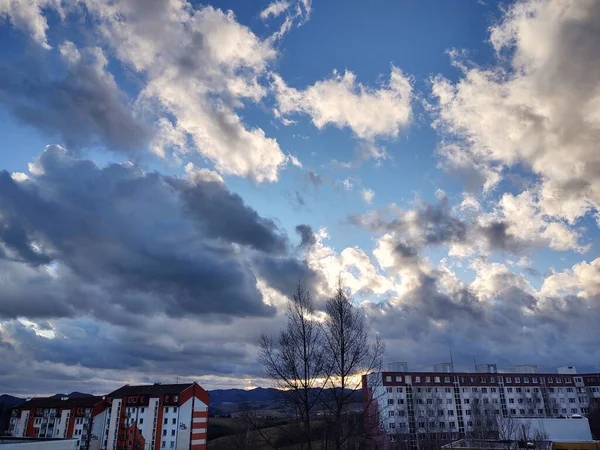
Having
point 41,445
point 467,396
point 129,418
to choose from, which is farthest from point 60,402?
point 467,396

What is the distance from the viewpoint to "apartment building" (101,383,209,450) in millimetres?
79812

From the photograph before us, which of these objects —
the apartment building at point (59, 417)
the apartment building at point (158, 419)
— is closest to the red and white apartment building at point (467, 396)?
the apartment building at point (158, 419)

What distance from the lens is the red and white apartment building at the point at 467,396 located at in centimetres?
8262

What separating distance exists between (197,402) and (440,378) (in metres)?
52.5

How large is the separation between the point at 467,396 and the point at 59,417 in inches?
3545

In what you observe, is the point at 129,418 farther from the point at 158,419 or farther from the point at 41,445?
the point at 41,445

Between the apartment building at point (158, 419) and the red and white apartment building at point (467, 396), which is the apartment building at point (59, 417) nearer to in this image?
the apartment building at point (158, 419)

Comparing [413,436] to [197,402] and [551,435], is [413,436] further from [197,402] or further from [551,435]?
[197,402]

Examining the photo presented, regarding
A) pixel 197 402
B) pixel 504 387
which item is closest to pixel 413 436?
pixel 504 387

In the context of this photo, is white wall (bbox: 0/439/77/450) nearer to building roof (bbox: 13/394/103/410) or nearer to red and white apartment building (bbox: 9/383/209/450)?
red and white apartment building (bbox: 9/383/209/450)

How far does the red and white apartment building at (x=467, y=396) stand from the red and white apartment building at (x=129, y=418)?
3738 cm

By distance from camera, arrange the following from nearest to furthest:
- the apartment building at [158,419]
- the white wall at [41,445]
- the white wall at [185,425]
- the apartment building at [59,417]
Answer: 1. the white wall at [41,445]
2. the white wall at [185,425]
3. the apartment building at [158,419]
4. the apartment building at [59,417]

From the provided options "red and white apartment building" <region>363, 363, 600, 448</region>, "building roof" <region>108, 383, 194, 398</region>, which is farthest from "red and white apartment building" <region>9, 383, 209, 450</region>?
"red and white apartment building" <region>363, 363, 600, 448</region>

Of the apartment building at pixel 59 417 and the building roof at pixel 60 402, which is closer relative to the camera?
the apartment building at pixel 59 417
